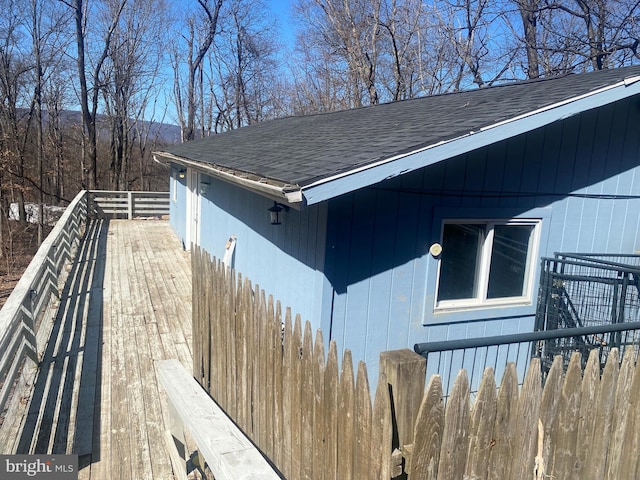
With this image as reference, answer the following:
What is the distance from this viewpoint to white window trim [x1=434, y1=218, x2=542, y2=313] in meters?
4.43

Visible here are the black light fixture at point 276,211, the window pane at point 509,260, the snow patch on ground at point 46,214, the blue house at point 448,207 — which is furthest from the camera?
the snow patch on ground at point 46,214

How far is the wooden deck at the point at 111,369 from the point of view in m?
3.31

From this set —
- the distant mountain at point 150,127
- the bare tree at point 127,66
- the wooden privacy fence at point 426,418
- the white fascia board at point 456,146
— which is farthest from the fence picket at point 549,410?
the distant mountain at point 150,127

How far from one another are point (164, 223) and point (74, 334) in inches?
421

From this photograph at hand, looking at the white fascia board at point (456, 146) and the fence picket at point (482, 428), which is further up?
the white fascia board at point (456, 146)

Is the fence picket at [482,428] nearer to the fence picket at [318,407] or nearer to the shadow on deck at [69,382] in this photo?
the fence picket at [318,407]

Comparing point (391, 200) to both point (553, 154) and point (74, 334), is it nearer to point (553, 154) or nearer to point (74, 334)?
point (553, 154)

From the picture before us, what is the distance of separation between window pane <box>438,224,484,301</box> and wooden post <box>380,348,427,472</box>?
288 centimetres

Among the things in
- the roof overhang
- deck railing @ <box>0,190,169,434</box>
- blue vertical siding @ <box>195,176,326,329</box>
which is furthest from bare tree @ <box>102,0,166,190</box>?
the roof overhang

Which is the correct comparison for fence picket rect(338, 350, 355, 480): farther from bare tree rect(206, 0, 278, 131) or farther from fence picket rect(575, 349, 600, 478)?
bare tree rect(206, 0, 278, 131)

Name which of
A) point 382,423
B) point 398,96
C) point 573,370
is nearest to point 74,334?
point 382,423

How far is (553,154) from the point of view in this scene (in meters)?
4.70

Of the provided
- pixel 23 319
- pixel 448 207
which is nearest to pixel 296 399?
pixel 448 207

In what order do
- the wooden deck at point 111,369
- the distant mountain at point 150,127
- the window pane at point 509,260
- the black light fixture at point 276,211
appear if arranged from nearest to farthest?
the wooden deck at point 111,369
the window pane at point 509,260
the black light fixture at point 276,211
the distant mountain at point 150,127
